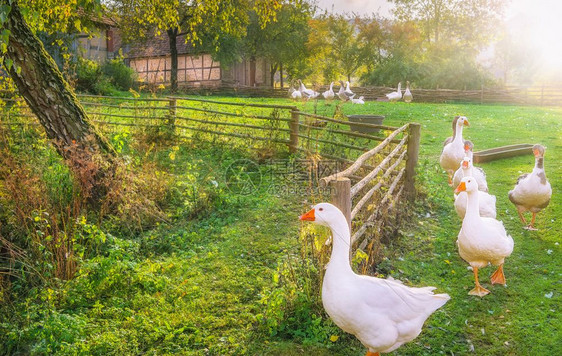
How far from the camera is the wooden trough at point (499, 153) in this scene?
995 centimetres

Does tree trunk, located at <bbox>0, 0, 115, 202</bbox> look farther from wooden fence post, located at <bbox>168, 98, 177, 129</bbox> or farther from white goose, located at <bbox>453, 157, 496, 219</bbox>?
wooden fence post, located at <bbox>168, 98, 177, 129</bbox>

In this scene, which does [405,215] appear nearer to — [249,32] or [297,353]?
[297,353]

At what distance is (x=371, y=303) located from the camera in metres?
3.24

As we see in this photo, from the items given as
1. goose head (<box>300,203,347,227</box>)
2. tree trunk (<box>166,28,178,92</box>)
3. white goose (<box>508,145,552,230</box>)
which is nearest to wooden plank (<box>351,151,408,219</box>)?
goose head (<box>300,203,347,227</box>)

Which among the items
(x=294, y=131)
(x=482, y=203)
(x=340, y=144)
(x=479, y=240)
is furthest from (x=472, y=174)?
(x=294, y=131)

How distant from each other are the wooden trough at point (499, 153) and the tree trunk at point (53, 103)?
729cm

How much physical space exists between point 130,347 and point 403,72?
30.9 metres

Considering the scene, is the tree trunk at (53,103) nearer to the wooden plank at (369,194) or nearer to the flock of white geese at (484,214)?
the wooden plank at (369,194)

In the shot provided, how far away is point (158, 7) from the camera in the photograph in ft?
28.5

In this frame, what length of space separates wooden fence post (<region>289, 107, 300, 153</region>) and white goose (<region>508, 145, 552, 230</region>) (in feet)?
14.9

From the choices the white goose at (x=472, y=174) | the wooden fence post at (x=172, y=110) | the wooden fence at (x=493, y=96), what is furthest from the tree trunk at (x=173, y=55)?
the white goose at (x=472, y=174)

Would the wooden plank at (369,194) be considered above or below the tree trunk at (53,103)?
A: below

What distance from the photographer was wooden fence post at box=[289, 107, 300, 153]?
9.84m

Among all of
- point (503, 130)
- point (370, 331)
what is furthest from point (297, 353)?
point (503, 130)
